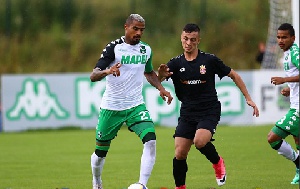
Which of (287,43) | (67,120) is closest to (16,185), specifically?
(287,43)

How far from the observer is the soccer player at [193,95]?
1148 cm

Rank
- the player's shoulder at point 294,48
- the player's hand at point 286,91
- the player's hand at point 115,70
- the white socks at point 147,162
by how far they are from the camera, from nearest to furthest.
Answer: the player's hand at point 115,70, the white socks at point 147,162, the player's shoulder at point 294,48, the player's hand at point 286,91

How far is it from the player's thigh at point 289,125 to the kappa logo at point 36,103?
44.4 ft

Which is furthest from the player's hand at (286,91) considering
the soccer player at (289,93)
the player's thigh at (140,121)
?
the player's thigh at (140,121)

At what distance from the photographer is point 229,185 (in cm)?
Result: 1230

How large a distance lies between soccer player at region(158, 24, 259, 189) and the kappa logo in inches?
545

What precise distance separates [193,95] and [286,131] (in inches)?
72.2

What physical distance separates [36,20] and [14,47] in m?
2.99

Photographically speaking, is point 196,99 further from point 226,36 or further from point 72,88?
point 226,36

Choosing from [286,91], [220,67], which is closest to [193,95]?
[220,67]

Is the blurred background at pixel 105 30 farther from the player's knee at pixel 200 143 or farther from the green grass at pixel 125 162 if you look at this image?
the player's knee at pixel 200 143

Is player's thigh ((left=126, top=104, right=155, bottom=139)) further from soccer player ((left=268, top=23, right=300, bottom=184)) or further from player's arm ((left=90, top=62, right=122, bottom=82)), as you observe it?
soccer player ((left=268, top=23, right=300, bottom=184))

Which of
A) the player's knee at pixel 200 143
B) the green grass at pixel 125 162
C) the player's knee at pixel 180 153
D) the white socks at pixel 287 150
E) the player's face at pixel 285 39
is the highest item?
the player's face at pixel 285 39

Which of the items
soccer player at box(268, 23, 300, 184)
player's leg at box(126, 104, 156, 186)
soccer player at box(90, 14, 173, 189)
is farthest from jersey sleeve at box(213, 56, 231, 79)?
player's leg at box(126, 104, 156, 186)
